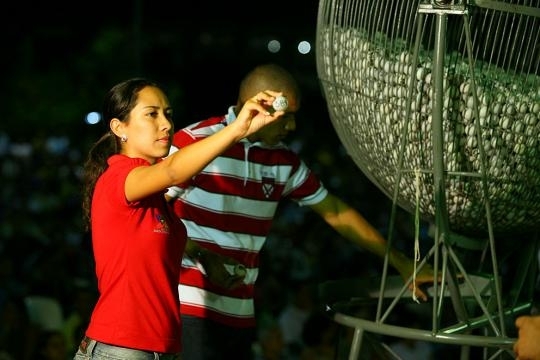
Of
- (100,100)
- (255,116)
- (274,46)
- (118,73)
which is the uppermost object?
(255,116)

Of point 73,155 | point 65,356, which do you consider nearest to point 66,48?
point 73,155

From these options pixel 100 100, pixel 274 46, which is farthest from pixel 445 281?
pixel 274 46

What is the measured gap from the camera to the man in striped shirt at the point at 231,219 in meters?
4.70

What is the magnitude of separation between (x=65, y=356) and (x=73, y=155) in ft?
33.0

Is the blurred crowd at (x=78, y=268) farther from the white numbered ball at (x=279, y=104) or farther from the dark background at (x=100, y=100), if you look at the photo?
the white numbered ball at (x=279, y=104)

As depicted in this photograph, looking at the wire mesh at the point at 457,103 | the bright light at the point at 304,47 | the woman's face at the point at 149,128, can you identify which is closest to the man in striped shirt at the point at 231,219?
the wire mesh at the point at 457,103

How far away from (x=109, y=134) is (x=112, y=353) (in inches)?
29.1

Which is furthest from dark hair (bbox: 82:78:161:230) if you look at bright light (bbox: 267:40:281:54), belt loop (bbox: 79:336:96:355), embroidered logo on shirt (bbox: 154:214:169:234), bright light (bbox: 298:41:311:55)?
bright light (bbox: 267:40:281:54)

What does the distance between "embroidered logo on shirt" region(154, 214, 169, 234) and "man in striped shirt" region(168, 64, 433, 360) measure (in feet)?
2.13

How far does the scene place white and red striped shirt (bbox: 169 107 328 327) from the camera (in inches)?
187

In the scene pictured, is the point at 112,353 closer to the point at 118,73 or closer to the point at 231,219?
the point at 231,219

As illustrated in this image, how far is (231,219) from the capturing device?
15.7 feet

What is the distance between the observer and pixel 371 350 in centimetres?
471

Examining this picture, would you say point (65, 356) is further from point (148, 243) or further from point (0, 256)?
point (148, 243)
